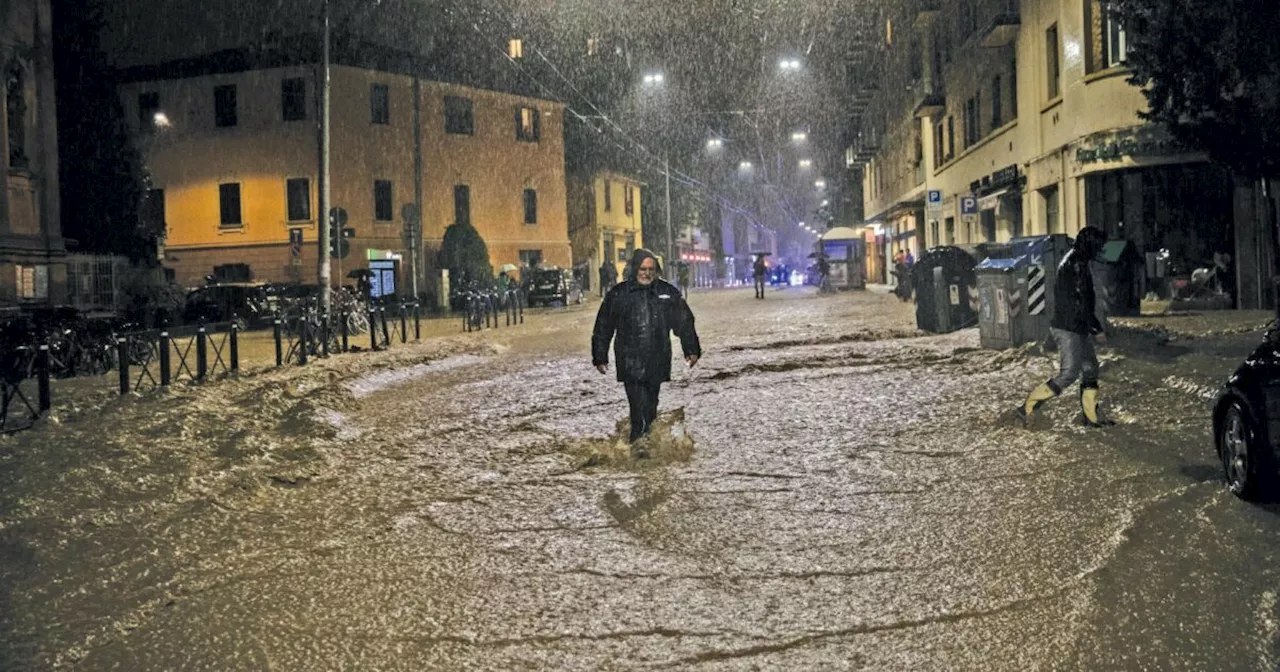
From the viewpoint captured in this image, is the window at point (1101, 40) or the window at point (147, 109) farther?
the window at point (147, 109)

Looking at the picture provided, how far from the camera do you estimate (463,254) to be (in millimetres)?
44812

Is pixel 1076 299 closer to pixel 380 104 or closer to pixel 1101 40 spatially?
pixel 1101 40

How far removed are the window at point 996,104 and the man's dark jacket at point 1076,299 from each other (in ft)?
70.0

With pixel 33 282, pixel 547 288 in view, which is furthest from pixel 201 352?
pixel 547 288

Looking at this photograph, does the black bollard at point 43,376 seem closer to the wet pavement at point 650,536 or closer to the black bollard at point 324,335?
the wet pavement at point 650,536

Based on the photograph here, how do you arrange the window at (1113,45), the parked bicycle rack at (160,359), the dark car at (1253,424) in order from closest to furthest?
1. the dark car at (1253,424)
2. the parked bicycle rack at (160,359)
3. the window at (1113,45)

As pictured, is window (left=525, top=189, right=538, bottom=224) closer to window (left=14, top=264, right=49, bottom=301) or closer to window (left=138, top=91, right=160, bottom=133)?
window (left=138, top=91, right=160, bottom=133)

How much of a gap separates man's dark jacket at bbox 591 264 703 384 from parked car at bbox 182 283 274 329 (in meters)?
23.5

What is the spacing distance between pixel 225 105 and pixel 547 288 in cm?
1522

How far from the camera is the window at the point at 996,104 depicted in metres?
29.8

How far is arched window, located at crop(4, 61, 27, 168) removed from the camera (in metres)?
28.4

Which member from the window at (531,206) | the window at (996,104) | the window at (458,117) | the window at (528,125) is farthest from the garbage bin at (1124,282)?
the window at (528,125)

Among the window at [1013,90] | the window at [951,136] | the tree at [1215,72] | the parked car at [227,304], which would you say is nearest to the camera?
the tree at [1215,72]

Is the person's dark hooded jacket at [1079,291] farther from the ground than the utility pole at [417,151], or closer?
Result: closer
